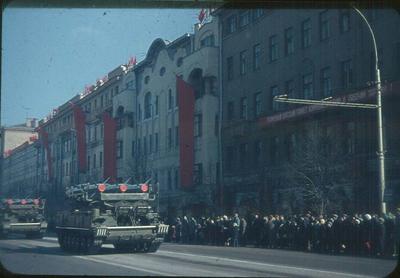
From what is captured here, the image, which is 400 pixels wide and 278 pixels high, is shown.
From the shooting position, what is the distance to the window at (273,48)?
15742mm

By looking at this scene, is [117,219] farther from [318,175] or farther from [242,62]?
[318,175]

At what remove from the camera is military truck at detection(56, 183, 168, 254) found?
44.8 ft

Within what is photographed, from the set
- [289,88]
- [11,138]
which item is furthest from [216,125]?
[11,138]

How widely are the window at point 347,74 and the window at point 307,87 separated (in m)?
0.92

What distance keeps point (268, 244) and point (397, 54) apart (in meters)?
6.66

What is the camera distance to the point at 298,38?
15484 millimetres

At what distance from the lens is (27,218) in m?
13.2

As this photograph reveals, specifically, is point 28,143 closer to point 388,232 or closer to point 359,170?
point 388,232

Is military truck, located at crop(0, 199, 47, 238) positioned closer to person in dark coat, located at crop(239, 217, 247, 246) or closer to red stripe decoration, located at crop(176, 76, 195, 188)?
red stripe decoration, located at crop(176, 76, 195, 188)

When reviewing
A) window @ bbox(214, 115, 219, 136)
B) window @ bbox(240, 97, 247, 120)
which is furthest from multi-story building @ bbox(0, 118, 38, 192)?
window @ bbox(240, 97, 247, 120)

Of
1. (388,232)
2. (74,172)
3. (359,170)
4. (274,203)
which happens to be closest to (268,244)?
(274,203)

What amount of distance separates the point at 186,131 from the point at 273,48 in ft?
18.7

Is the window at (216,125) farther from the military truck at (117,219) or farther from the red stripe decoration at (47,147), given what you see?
the red stripe decoration at (47,147)

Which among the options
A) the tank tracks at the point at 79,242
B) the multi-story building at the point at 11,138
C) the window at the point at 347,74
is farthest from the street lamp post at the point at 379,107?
the multi-story building at the point at 11,138
